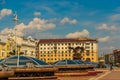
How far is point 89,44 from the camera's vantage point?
151000 millimetres

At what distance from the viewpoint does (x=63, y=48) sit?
152500 millimetres

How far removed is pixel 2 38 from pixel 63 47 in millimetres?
51784

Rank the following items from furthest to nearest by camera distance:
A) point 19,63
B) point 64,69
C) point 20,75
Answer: point 64,69 → point 19,63 → point 20,75

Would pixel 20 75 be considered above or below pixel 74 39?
below

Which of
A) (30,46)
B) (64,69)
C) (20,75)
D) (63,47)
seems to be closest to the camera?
(20,75)

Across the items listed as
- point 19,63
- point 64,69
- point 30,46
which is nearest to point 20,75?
point 19,63

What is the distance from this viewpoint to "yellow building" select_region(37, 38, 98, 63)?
147625 mm

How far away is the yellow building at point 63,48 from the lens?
14762 cm

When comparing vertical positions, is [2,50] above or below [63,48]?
below

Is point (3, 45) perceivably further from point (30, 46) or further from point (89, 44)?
point (89, 44)

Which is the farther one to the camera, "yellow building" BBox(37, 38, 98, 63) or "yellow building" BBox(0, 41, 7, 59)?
"yellow building" BBox(37, 38, 98, 63)

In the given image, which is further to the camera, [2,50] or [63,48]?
[63,48]

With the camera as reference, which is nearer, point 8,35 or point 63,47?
point 8,35

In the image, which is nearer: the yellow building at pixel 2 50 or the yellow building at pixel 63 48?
the yellow building at pixel 2 50
